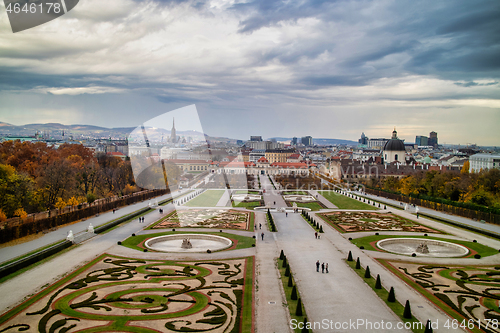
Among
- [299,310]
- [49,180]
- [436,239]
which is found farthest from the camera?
[49,180]

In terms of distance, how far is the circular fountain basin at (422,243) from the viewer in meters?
31.8

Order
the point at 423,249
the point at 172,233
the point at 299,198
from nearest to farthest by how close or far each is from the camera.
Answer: the point at 423,249 < the point at 172,233 < the point at 299,198

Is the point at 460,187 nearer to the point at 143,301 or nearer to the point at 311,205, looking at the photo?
the point at 311,205

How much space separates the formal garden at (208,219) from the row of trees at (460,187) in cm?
3324

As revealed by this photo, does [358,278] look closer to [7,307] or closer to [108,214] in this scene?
[7,307]

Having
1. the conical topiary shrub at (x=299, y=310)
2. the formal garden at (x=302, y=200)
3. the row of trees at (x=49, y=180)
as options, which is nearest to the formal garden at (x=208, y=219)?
the row of trees at (x=49, y=180)

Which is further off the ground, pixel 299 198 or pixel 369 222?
pixel 299 198

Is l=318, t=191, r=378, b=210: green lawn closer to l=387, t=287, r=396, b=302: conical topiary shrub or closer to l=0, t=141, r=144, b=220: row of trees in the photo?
l=0, t=141, r=144, b=220: row of trees

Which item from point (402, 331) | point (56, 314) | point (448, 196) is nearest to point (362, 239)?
point (402, 331)

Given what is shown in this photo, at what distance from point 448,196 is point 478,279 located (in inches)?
1591

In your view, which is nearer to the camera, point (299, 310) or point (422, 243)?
point (299, 310)

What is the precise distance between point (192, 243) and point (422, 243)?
72.3 feet

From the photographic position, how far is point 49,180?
49688 mm

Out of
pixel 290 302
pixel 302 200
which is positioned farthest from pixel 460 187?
pixel 290 302
